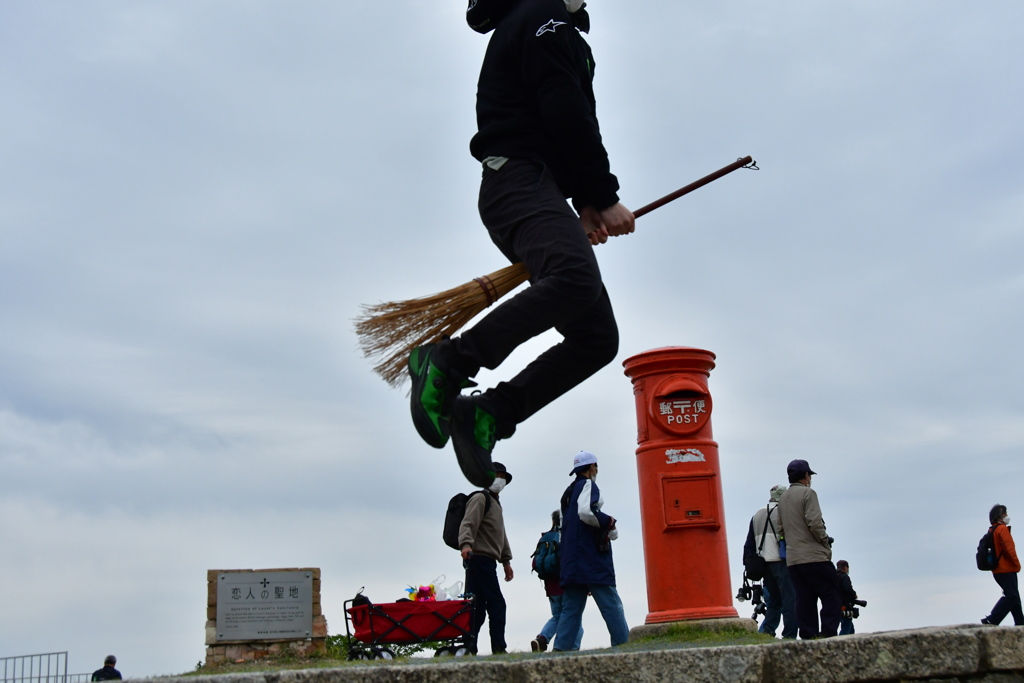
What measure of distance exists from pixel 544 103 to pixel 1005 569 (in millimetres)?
8209

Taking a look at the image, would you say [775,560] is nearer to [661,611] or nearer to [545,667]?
[661,611]

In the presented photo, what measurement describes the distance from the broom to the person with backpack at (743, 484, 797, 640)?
630 centimetres

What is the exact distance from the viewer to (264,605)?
897cm

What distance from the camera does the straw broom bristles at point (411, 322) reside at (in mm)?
3963

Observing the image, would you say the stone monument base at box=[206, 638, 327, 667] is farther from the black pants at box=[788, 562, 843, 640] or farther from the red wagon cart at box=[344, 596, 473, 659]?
the black pants at box=[788, 562, 843, 640]

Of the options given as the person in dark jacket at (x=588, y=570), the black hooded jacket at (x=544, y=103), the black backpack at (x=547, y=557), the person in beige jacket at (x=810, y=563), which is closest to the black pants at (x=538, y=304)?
the black hooded jacket at (x=544, y=103)

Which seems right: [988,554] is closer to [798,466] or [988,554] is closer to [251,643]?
[798,466]

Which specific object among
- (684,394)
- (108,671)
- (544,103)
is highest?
(684,394)

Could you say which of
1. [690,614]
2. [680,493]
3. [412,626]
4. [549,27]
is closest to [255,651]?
[412,626]

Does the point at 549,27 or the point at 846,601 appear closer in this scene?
the point at 549,27

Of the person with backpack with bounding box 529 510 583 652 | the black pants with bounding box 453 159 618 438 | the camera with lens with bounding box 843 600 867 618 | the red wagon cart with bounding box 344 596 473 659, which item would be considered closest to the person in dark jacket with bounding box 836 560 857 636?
the camera with lens with bounding box 843 600 867 618

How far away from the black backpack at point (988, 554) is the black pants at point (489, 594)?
4709 mm

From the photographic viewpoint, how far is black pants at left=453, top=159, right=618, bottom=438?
3.60 metres

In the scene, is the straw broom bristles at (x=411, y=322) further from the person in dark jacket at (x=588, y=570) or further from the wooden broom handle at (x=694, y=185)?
the person in dark jacket at (x=588, y=570)
